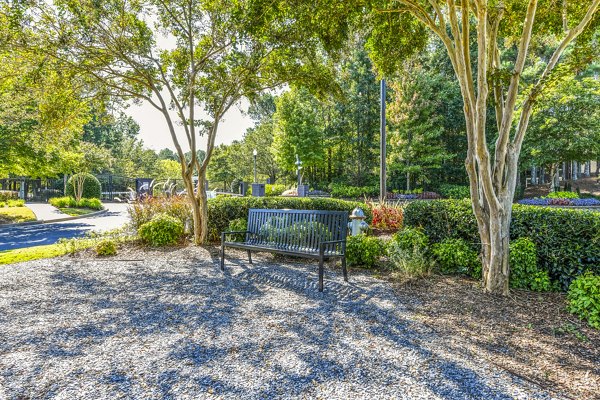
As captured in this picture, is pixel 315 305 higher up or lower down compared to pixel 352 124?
lower down

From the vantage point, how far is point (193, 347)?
2.71 m

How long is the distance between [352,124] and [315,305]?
20.5m

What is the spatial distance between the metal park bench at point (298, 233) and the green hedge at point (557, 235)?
1.73m

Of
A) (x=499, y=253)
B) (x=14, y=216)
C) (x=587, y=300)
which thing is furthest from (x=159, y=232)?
(x=14, y=216)

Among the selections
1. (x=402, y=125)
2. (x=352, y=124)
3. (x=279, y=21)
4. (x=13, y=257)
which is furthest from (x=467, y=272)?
(x=352, y=124)

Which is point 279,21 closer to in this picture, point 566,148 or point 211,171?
point 566,148

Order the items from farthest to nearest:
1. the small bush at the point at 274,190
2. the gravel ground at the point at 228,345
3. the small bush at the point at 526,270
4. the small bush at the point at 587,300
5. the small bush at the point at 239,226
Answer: the small bush at the point at 274,190, the small bush at the point at 239,226, the small bush at the point at 526,270, the small bush at the point at 587,300, the gravel ground at the point at 228,345

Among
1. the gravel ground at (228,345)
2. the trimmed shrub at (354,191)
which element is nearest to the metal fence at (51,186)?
the trimmed shrub at (354,191)

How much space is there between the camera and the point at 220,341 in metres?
2.83

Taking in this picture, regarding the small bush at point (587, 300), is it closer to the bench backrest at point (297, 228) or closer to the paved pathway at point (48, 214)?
the bench backrest at point (297, 228)

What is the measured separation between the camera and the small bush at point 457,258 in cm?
457

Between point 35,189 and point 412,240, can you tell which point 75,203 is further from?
point 412,240

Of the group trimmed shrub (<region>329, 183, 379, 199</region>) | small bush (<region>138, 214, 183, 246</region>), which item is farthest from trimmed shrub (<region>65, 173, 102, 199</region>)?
small bush (<region>138, 214, 183, 246</region>)

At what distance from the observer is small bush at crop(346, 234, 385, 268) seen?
528cm
